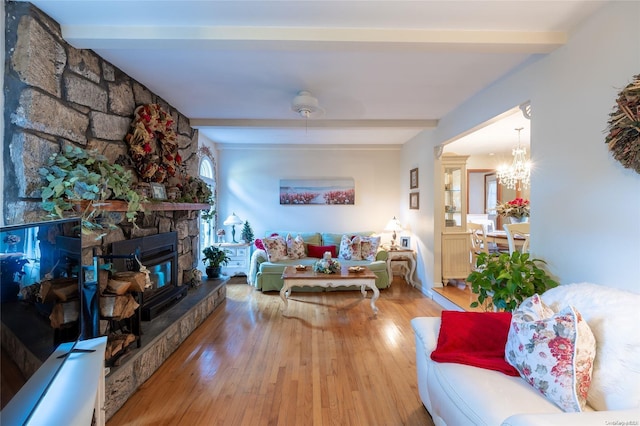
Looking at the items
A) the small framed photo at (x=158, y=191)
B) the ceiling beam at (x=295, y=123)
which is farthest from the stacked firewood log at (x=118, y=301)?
the ceiling beam at (x=295, y=123)

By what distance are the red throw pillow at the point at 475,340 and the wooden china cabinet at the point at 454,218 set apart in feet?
8.11

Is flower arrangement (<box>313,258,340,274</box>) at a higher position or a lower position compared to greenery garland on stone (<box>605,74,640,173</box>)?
lower

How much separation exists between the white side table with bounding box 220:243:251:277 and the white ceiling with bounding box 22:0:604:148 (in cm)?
253

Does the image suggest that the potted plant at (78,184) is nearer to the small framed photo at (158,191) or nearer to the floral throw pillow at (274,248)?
the small framed photo at (158,191)

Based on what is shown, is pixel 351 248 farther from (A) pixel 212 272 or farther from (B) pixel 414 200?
(A) pixel 212 272

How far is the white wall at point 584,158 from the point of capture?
1519 millimetres

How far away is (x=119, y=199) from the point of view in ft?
6.52

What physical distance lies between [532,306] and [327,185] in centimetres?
418

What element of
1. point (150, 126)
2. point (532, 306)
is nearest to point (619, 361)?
point (532, 306)

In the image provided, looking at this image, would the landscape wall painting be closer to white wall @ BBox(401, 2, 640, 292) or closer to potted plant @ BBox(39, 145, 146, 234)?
white wall @ BBox(401, 2, 640, 292)

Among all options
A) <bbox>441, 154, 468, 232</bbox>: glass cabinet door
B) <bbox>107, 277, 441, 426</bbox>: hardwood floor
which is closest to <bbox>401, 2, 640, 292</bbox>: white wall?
<bbox>107, 277, 441, 426</bbox>: hardwood floor

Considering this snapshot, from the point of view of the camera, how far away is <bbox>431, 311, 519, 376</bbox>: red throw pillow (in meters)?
1.44

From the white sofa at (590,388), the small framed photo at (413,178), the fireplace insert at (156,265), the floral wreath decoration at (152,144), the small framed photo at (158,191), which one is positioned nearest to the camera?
the white sofa at (590,388)

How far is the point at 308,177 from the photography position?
538cm
